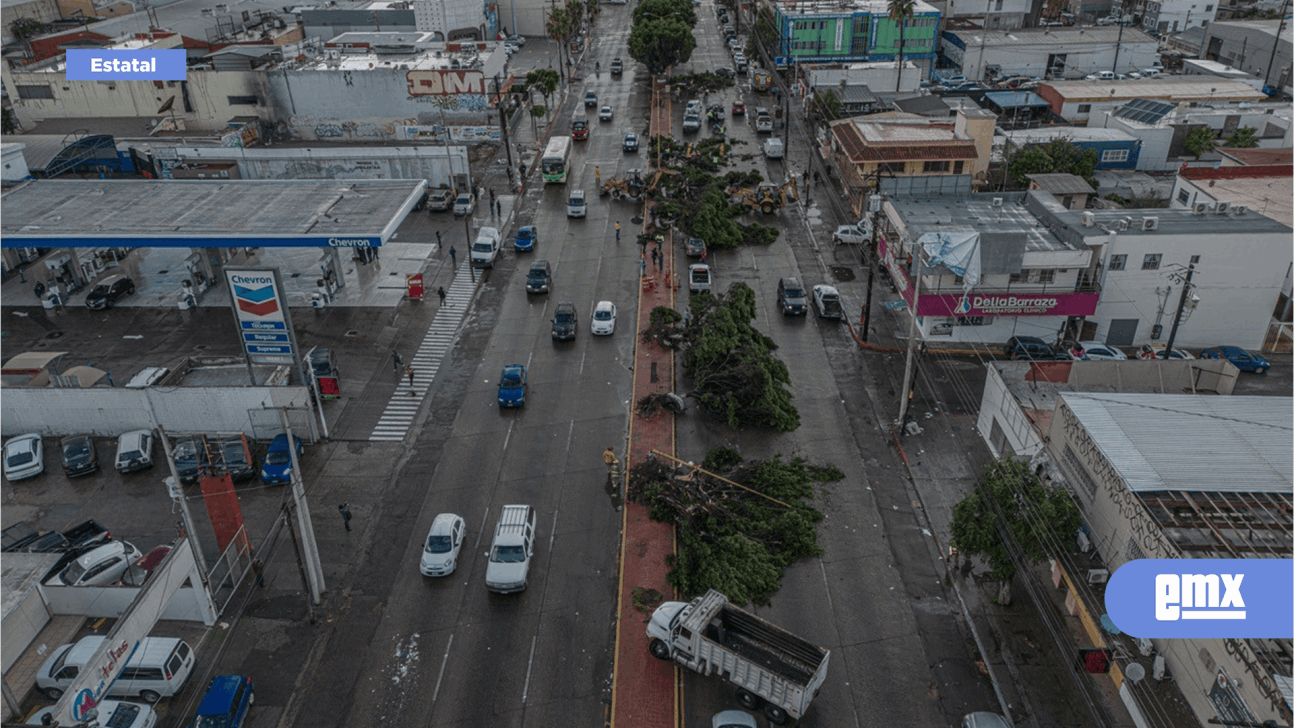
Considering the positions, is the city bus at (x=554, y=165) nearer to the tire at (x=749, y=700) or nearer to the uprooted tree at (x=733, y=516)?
the uprooted tree at (x=733, y=516)

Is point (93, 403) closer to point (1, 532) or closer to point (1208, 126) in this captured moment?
point (1, 532)

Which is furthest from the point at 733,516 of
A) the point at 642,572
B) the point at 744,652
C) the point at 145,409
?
the point at 145,409

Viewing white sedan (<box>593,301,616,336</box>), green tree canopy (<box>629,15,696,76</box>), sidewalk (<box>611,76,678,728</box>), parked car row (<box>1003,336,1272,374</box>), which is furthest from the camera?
green tree canopy (<box>629,15,696,76</box>)

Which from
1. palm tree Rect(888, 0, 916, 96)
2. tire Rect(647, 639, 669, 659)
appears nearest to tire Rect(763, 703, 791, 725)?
tire Rect(647, 639, 669, 659)

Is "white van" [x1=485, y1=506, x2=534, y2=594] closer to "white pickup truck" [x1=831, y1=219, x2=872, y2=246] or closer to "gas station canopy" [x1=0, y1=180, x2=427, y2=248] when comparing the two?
"gas station canopy" [x1=0, y1=180, x2=427, y2=248]

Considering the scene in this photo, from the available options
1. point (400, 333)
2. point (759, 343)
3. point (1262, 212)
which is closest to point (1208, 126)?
point (1262, 212)

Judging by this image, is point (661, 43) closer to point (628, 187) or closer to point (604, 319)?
point (628, 187)
